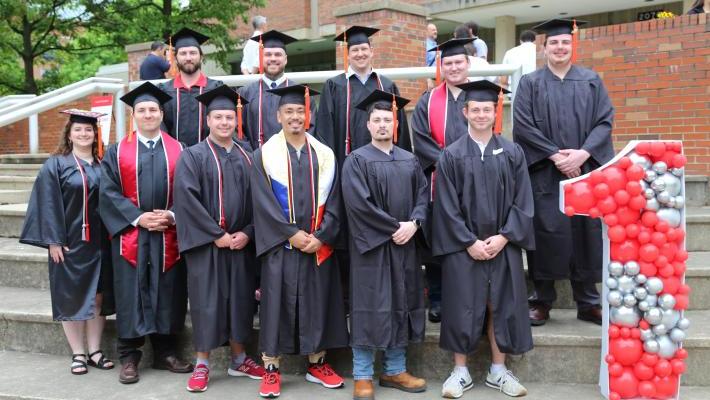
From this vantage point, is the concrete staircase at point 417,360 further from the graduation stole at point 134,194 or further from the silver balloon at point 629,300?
the graduation stole at point 134,194

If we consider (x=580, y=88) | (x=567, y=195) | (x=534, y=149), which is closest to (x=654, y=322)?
(x=567, y=195)

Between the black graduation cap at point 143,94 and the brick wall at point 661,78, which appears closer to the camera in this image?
the black graduation cap at point 143,94

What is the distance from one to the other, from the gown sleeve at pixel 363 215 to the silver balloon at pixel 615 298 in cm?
132

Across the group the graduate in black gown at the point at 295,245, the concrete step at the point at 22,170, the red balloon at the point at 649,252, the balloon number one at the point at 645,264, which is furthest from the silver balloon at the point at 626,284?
the concrete step at the point at 22,170

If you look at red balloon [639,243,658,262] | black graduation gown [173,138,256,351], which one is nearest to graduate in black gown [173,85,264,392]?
black graduation gown [173,138,256,351]

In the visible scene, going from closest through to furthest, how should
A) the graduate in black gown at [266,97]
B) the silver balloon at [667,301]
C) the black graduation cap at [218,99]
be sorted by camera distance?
the silver balloon at [667,301] < the black graduation cap at [218,99] < the graduate in black gown at [266,97]

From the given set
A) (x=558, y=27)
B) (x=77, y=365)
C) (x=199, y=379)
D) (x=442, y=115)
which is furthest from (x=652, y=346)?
(x=77, y=365)

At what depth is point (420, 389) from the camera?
13.9ft

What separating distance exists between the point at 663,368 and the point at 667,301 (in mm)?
391

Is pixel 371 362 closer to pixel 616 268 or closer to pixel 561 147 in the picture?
pixel 616 268

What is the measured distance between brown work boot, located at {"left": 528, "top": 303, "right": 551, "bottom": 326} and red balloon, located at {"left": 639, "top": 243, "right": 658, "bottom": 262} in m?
0.92

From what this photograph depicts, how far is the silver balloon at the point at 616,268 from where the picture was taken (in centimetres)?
395

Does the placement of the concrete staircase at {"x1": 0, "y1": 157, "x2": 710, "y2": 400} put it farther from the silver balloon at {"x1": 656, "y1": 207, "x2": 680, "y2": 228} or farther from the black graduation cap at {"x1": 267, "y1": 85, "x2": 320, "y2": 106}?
the black graduation cap at {"x1": 267, "y1": 85, "x2": 320, "y2": 106}

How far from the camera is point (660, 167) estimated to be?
3.90m
